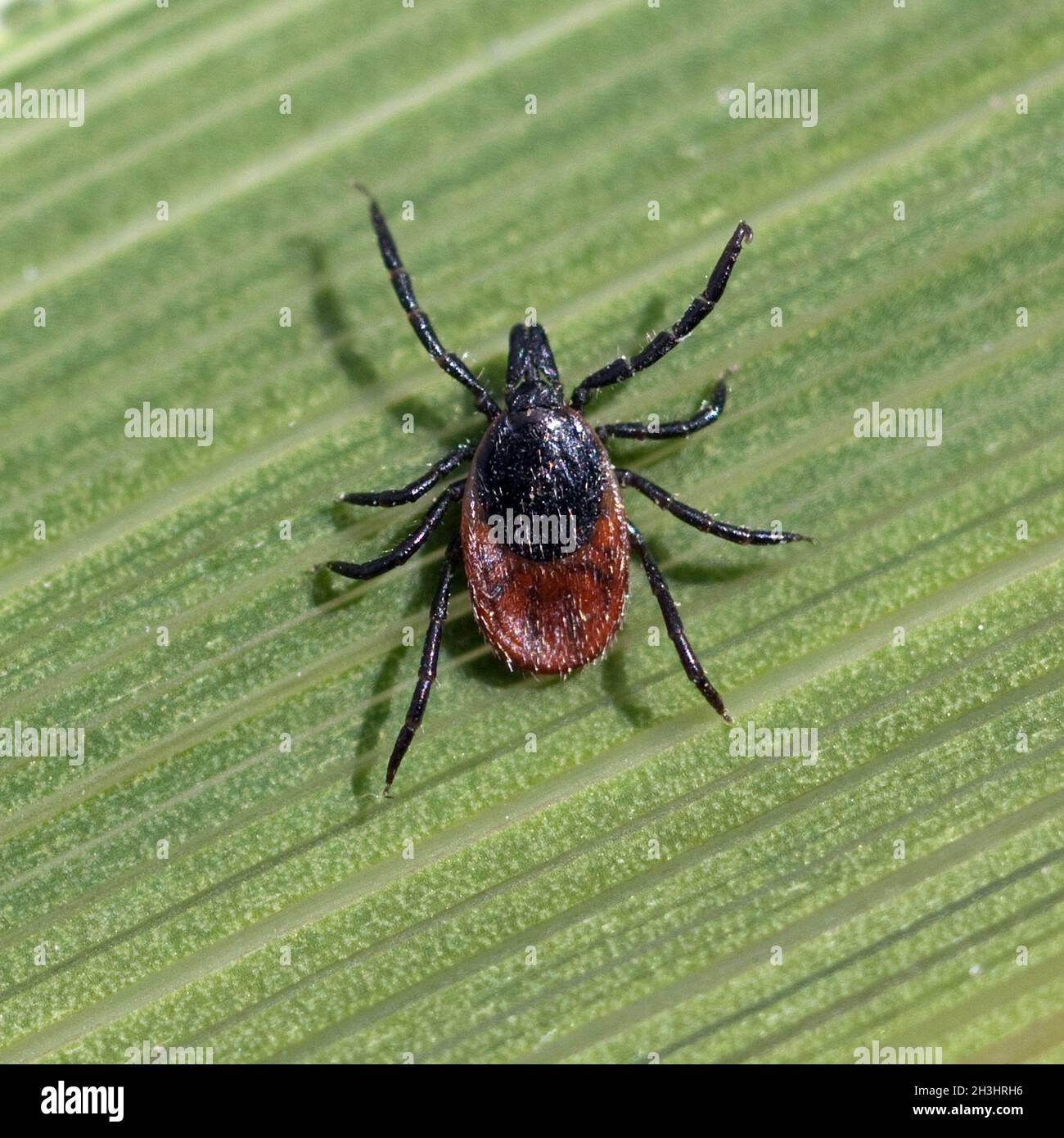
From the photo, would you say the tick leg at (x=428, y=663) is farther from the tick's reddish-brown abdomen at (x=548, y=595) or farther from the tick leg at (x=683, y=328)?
the tick leg at (x=683, y=328)

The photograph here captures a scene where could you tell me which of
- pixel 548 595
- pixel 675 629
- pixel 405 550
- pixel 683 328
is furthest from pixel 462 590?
pixel 683 328

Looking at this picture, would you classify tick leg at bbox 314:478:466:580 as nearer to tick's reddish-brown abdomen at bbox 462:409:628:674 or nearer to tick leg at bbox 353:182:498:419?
tick's reddish-brown abdomen at bbox 462:409:628:674

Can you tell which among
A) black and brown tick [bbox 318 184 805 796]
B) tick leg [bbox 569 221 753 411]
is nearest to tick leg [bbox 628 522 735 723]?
black and brown tick [bbox 318 184 805 796]

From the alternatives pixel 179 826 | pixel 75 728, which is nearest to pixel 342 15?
pixel 75 728

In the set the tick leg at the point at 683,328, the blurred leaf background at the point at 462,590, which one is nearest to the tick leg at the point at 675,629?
the blurred leaf background at the point at 462,590

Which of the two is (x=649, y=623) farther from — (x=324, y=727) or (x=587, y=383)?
(x=324, y=727)

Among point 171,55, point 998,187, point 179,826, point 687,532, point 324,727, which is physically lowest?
point 179,826

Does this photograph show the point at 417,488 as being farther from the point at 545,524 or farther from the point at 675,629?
the point at 675,629
